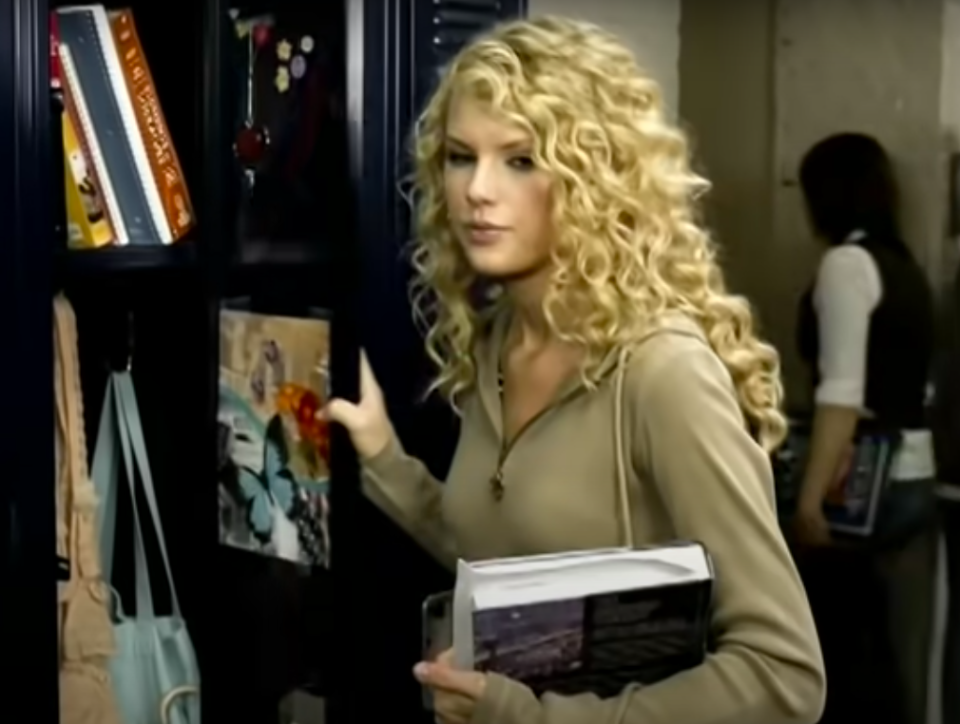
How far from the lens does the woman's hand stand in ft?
4.37

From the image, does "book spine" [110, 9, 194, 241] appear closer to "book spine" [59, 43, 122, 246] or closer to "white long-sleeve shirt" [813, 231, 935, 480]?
"book spine" [59, 43, 122, 246]

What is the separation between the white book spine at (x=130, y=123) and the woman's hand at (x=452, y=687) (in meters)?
0.69

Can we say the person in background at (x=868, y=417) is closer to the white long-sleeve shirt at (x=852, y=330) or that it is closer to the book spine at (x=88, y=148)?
the white long-sleeve shirt at (x=852, y=330)

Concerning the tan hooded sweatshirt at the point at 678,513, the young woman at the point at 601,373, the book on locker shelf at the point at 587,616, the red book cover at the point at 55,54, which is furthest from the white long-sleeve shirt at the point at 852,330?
the red book cover at the point at 55,54

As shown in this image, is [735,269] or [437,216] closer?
[437,216]

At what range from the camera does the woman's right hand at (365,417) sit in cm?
168

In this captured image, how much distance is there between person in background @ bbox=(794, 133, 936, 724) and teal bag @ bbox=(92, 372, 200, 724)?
804 mm

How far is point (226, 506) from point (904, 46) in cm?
100

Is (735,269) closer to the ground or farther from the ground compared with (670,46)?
closer to the ground

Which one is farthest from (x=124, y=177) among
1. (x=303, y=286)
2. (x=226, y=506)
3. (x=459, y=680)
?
A: (x=459, y=680)

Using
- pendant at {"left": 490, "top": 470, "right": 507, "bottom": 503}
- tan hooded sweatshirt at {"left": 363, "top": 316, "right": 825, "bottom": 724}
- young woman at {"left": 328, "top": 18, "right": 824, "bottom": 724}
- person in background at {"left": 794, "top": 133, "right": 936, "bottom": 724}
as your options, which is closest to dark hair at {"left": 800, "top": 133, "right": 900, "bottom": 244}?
person in background at {"left": 794, "top": 133, "right": 936, "bottom": 724}

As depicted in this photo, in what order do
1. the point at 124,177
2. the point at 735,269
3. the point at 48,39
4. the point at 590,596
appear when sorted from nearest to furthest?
the point at 590,596
the point at 48,39
the point at 124,177
the point at 735,269

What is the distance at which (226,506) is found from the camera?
188 centimetres

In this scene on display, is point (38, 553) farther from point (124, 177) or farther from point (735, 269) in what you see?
point (735, 269)
